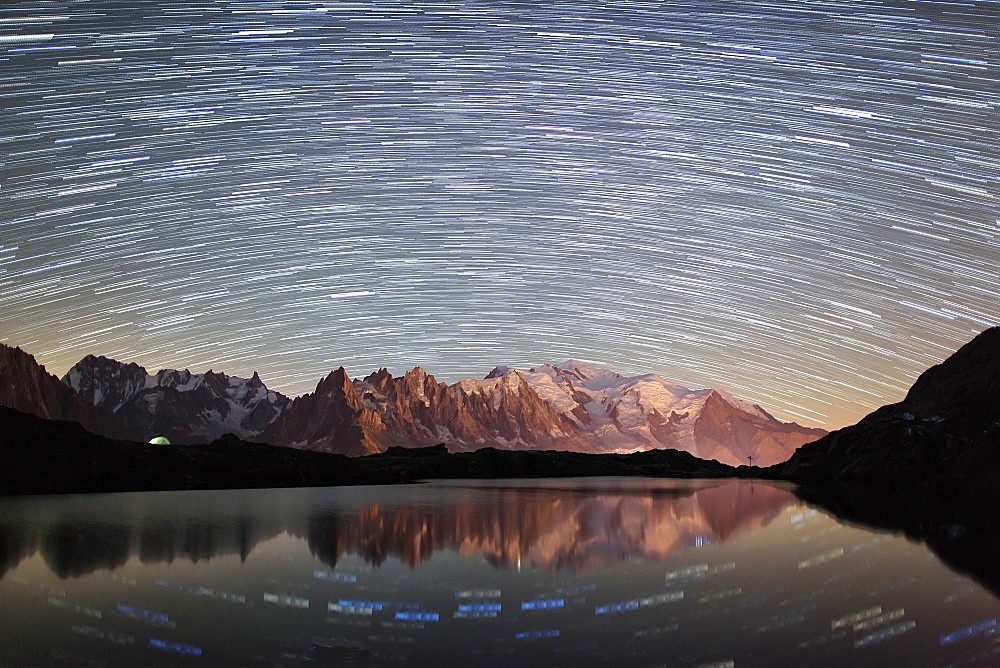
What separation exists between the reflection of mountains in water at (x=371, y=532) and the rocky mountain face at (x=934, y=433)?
69.6m

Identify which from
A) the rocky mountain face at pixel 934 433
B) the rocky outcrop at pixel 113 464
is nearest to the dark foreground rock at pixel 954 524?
the rocky mountain face at pixel 934 433

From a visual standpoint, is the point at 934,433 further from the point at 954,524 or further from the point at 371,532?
the point at 371,532

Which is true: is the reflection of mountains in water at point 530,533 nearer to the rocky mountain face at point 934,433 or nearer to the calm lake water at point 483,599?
the calm lake water at point 483,599

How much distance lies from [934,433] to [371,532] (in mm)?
133980

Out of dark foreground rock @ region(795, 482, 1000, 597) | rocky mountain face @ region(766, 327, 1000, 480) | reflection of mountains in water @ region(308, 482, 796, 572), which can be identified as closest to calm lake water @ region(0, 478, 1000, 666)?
reflection of mountains in water @ region(308, 482, 796, 572)

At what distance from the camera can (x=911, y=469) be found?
424ft

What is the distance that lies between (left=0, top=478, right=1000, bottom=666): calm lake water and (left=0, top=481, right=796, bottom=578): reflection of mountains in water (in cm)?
31

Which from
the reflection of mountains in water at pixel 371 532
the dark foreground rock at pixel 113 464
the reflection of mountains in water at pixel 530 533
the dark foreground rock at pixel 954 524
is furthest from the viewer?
the dark foreground rock at pixel 113 464

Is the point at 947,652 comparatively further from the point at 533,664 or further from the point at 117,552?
the point at 117,552

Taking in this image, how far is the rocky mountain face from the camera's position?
4665 inches

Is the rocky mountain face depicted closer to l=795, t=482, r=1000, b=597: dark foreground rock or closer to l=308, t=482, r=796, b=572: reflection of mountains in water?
l=795, t=482, r=1000, b=597: dark foreground rock

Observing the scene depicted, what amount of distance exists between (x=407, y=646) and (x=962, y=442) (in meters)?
138

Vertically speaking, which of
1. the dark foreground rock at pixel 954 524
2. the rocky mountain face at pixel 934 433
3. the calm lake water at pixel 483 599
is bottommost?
the rocky mountain face at pixel 934 433

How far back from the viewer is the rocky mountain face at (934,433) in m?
118
